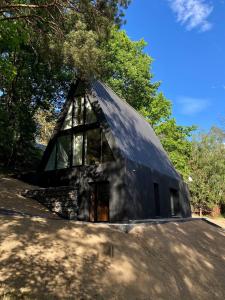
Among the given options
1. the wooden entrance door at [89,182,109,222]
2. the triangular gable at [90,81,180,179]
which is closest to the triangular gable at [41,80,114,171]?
the triangular gable at [90,81,180,179]

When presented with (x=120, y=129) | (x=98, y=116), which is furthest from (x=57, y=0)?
(x=120, y=129)

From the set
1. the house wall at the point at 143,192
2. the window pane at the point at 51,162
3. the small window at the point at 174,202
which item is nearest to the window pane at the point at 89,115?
the window pane at the point at 51,162

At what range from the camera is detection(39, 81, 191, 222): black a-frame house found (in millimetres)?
14500

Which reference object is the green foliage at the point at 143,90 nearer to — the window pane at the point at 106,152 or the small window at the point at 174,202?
the small window at the point at 174,202

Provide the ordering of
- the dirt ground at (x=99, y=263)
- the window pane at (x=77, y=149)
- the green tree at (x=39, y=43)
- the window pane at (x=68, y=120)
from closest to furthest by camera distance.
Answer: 1. the dirt ground at (x=99, y=263)
2. the green tree at (x=39, y=43)
3. the window pane at (x=77, y=149)
4. the window pane at (x=68, y=120)

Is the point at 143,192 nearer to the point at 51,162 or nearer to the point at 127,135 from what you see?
the point at 127,135

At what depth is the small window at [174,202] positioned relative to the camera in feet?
66.6

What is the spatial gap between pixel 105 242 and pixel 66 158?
921 cm

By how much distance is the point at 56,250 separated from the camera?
7773 mm

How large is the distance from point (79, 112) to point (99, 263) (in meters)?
11.5

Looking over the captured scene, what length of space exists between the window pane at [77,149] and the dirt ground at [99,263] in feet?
21.6

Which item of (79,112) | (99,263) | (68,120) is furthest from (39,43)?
(99,263)

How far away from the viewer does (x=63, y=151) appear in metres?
17.8

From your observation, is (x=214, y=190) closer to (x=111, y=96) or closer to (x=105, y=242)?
(x=111, y=96)
